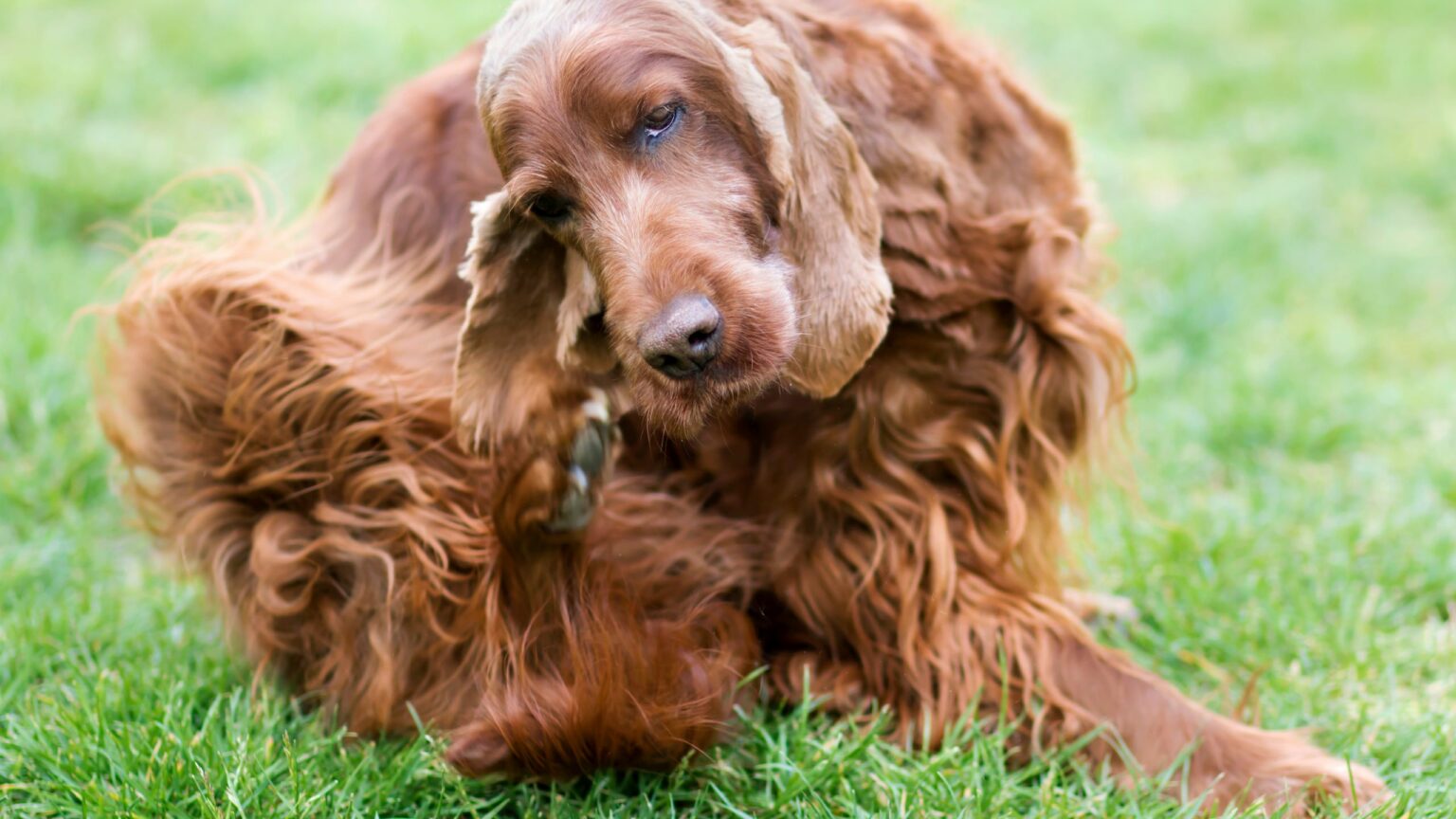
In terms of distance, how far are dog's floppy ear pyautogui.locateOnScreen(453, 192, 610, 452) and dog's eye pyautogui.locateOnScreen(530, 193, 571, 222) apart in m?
0.10

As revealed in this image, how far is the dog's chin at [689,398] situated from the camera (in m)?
1.83

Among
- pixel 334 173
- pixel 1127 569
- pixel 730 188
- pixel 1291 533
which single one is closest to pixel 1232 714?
pixel 1127 569

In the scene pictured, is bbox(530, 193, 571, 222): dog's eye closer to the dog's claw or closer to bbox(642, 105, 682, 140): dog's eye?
bbox(642, 105, 682, 140): dog's eye

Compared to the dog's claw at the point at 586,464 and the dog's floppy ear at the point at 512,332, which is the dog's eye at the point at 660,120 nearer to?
the dog's floppy ear at the point at 512,332

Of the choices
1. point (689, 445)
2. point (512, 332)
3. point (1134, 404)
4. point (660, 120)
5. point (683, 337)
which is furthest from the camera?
point (1134, 404)

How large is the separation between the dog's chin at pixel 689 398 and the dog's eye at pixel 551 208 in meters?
0.24

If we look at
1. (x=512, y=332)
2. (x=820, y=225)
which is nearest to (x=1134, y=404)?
(x=820, y=225)

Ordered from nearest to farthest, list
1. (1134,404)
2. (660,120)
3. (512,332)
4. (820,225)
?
1. (660,120)
2. (820,225)
3. (512,332)
4. (1134,404)

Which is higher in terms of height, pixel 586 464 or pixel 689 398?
pixel 689 398

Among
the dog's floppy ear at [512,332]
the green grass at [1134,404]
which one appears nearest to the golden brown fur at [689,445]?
the dog's floppy ear at [512,332]

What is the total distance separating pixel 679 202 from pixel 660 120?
0.11 meters

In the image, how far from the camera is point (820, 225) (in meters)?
2.00

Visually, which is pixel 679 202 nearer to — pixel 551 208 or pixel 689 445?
pixel 551 208

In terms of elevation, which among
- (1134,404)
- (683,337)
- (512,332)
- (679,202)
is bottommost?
(1134,404)
